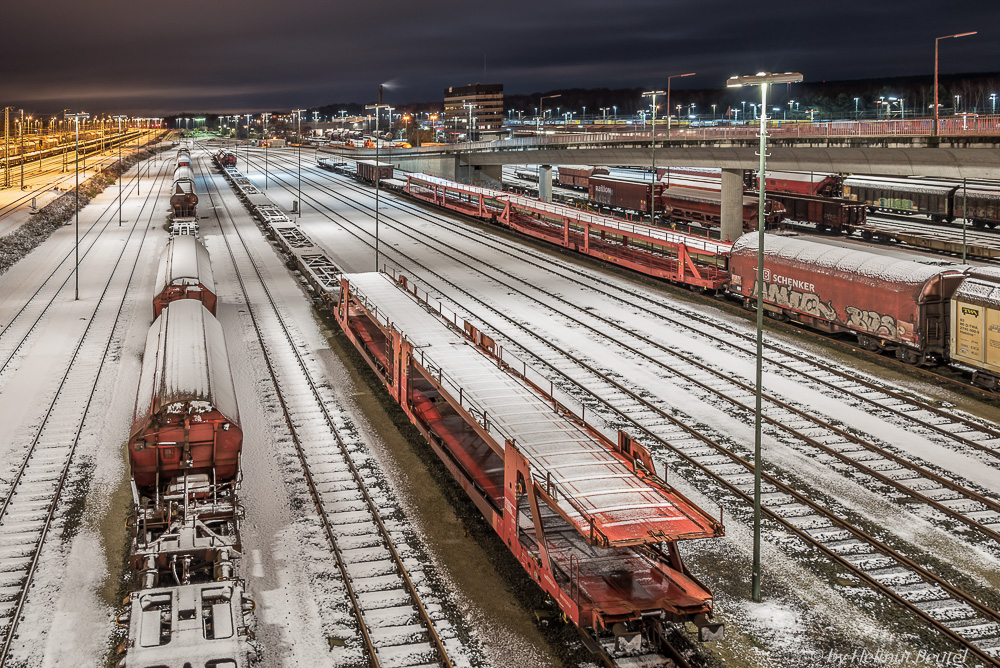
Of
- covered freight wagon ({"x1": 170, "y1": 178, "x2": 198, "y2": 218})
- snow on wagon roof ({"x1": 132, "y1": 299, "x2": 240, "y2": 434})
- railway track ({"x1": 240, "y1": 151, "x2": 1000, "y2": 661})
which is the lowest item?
railway track ({"x1": 240, "y1": 151, "x2": 1000, "y2": 661})

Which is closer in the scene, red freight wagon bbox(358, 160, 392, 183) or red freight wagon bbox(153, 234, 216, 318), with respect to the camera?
red freight wagon bbox(153, 234, 216, 318)

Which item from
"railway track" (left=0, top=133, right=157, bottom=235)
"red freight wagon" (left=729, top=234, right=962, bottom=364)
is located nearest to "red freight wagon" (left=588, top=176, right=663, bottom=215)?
"red freight wagon" (left=729, top=234, right=962, bottom=364)

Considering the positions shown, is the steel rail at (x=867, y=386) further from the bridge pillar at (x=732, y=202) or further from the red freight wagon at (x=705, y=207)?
the red freight wagon at (x=705, y=207)

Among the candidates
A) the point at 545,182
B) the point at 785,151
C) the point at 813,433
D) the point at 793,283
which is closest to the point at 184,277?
the point at 813,433

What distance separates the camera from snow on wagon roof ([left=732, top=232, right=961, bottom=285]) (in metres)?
32.2

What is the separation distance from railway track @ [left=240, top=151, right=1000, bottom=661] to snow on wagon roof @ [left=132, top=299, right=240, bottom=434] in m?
11.4

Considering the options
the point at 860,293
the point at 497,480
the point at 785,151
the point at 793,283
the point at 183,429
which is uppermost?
the point at 785,151

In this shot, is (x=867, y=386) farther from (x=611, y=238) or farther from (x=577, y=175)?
(x=577, y=175)

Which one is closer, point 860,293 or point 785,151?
point 860,293

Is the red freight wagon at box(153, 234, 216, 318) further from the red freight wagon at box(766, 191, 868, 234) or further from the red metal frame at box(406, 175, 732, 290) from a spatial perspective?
the red freight wagon at box(766, 191, 868, 234)

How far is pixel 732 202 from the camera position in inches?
2486

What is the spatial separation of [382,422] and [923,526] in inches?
572

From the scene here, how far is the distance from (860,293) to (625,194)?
5033cm

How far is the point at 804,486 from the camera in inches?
904
